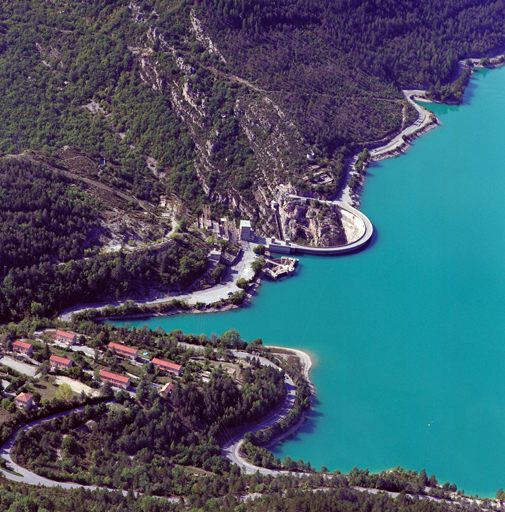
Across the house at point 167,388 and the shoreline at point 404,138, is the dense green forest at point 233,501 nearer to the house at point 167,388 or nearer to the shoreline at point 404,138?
the house at point 167,388

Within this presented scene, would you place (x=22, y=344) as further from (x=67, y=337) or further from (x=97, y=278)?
(x=97, y=278)

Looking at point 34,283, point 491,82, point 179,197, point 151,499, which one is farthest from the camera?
point 491,82

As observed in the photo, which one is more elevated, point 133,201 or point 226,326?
point 133,201

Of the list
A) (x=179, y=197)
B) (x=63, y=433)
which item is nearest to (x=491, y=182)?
(x=179, y=197)

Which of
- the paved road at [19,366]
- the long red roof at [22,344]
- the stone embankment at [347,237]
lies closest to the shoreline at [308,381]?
the stone embankment at [347,237]

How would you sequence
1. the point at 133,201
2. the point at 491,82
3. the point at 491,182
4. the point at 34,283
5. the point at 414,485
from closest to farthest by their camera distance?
the point at 414,485 → the point at 34,283 → the point at 133,201 → the point at 491,182 → the point at 491,82

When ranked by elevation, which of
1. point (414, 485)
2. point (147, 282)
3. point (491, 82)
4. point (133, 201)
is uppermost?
point (491, 82)

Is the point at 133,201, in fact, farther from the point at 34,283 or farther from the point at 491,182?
the point at 491,182
